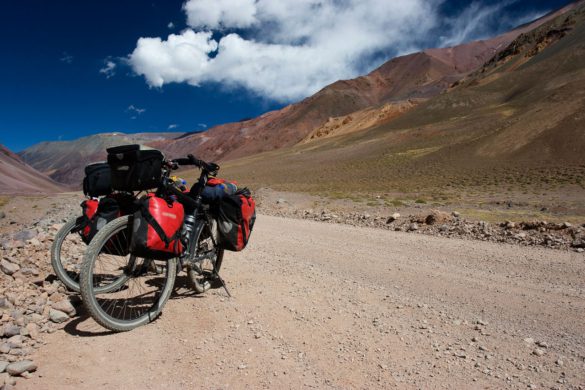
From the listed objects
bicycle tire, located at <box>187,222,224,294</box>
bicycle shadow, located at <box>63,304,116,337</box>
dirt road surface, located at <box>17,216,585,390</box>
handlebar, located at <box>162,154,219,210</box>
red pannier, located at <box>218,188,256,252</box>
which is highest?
handlebar, located at <box>162,154,219,210</box>

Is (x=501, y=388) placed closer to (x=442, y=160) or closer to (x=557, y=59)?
(x=442, y=160)

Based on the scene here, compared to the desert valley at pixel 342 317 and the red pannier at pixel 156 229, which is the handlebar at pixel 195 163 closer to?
the red pannier at pixel 156 229

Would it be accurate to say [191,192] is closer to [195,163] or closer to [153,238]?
[195,163]

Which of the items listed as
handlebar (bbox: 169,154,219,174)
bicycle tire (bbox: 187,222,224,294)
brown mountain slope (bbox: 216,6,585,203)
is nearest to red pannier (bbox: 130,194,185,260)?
handlebar (bbox: 169,154,219,174)

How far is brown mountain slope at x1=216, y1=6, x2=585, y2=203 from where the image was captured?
32750 mm

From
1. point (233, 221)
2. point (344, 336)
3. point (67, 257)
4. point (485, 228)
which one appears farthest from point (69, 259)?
point (485, 228)

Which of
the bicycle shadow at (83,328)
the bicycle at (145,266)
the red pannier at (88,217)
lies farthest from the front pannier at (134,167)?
the bicycle shadow at (83,328)

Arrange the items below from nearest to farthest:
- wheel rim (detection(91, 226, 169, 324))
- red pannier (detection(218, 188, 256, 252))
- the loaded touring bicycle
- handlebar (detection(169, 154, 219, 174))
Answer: the loaded touring bicycle → wheel rim (detection(91, 226, 169, 324)) → handlebar (detection(169, 154, 219, 174)) → red pannier (detection(218, 188, 256, 252))

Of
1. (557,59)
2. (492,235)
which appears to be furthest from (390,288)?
(557,59)

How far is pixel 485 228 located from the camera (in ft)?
32.2

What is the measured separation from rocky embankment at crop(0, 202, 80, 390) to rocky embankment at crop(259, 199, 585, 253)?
878cm

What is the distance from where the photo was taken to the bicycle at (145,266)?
3.57 meters

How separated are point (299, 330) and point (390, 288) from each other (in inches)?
76.2

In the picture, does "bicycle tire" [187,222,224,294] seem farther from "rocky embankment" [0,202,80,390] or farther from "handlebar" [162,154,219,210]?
"rocky embankment" [0,202,80,390]
